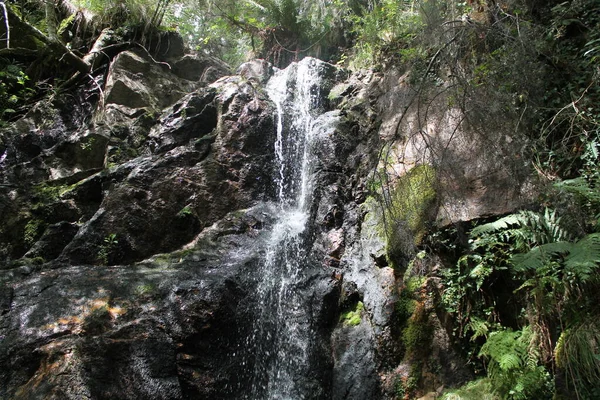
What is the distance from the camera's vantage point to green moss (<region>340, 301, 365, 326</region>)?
5289 mm

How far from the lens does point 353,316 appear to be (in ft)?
17.6

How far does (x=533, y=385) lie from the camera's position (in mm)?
3367

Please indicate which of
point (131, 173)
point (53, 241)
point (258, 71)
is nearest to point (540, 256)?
point (131, 173)

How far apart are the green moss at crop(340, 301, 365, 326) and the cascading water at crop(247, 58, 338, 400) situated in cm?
44

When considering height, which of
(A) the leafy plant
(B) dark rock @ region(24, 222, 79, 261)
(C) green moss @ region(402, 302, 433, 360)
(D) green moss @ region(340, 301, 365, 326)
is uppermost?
(B) dark rock @ region(24, 222, 79, 261)

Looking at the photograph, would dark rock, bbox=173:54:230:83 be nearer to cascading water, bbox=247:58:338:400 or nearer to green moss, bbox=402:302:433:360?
cascading water, bbox=247:58:338:400

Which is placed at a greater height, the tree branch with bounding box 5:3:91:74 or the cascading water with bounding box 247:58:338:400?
the tree branch with bounding box 5:3:91:74

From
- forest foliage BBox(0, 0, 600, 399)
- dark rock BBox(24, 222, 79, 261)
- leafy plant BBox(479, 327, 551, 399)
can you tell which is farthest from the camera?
dark rock BBox(24, 222, 79, 261)

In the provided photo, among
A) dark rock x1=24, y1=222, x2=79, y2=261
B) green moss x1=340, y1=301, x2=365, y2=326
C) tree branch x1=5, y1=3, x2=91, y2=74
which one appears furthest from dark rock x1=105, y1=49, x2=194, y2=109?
green moss x1=340, y1=301, x2=365, y2=326

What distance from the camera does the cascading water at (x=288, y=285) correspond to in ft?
17.1

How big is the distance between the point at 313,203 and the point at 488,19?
3.92 metres

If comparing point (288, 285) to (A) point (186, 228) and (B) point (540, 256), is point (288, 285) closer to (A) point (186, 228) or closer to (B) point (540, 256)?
(A) point (186, 228)

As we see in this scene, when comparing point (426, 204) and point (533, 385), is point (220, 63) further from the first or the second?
point (533, 385)

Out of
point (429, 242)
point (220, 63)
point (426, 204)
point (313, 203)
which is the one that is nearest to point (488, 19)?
point (426, 204)
